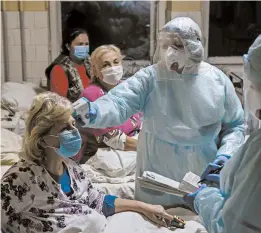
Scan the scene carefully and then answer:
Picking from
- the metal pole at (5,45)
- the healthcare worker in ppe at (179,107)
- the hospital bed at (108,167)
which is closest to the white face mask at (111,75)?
the hospital bed at (108,167)

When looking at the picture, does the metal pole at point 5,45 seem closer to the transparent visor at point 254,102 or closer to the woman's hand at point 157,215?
the woman's hand at point 157,215

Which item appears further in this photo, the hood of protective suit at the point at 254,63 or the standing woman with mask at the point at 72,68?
the standing woman with mask at the point at 72,68

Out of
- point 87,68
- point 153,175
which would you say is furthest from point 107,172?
point 87,68

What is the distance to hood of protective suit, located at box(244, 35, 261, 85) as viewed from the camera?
47.8 inches

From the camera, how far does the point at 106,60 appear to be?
3053mm

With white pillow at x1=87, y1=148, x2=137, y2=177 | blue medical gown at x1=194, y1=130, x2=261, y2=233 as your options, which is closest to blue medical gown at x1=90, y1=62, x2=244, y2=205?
white pillow at x1=87, y1=148, x2=137, y2=177

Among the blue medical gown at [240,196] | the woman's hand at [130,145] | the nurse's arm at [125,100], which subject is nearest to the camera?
the blue medical gown at [240,196]

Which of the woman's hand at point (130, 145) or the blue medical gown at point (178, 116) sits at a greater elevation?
the blue medical gown at point (178, 116)

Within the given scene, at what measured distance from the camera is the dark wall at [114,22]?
465 cm

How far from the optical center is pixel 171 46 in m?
2.17

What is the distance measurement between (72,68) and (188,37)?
5.49 feet

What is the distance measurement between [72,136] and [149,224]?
501 millimetres

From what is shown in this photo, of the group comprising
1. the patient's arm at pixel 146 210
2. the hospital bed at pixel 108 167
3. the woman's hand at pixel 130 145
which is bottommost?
the hospital bed at pixel 108 167

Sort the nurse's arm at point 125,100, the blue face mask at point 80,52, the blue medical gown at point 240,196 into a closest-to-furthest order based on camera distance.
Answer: the blue medical gown at point 240,196 < the nurse's arm at point 125,100 < the blue face mask at point 80,52
